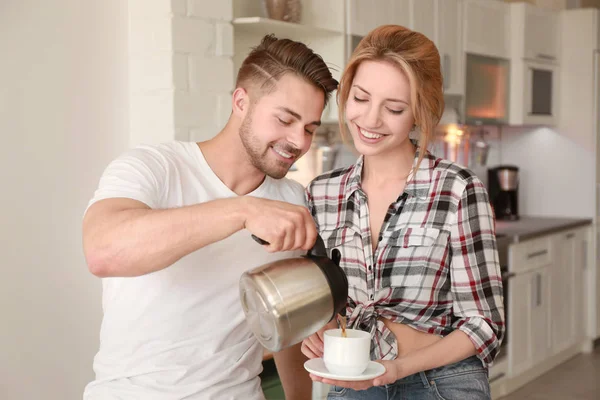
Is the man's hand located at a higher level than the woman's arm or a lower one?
higher

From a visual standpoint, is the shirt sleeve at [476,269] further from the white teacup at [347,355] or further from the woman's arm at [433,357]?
the white teacup at [347,355]

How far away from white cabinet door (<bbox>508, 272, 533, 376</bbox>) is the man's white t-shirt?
3048mm

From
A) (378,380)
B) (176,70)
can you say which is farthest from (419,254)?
(176,70)

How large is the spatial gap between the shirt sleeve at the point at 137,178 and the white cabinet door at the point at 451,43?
286cm

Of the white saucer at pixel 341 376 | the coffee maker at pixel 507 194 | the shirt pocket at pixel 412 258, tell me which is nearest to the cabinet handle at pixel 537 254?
the coffee maker at pixel 507 194

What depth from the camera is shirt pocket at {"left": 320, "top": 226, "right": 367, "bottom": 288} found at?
176 cm

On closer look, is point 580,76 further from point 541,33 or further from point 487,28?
point 487,28

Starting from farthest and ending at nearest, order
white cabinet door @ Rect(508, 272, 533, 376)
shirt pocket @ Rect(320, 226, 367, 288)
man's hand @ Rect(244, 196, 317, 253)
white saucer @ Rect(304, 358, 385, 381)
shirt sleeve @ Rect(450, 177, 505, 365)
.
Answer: white cabinet door @ Rect(508, 272, 533, 376), shirt pocket @ Rect(320, 226, 367, 288), shirt sleeve @ Rect(450, 177, 505, 365), white saucer @ Rect(304, 358, 385, 381), man's hand @ Rect(244, 196, 317, 253)

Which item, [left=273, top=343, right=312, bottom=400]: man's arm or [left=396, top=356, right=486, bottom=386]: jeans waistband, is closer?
[left=396, top=356, right=486, bottom=386]: jeans waistband

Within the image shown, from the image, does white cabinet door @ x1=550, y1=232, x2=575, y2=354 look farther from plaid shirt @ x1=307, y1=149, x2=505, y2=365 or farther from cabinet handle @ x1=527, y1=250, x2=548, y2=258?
plaid shirt @ x1=307, y1=149, x2=505, y2=365

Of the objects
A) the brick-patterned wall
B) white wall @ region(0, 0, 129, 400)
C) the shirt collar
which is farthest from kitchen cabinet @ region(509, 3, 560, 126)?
the shirt collar

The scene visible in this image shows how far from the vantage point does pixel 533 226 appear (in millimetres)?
4918

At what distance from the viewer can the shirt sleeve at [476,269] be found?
5.43 feet

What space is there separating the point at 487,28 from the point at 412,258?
3.44 metres
